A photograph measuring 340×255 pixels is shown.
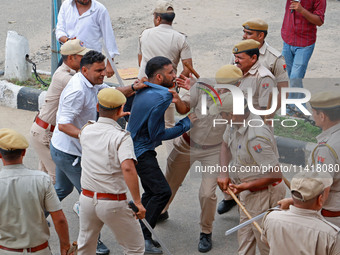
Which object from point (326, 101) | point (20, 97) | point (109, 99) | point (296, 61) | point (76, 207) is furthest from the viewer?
point (20, 97)

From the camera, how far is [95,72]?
5.45m

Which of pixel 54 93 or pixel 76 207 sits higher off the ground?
pixel 54 93

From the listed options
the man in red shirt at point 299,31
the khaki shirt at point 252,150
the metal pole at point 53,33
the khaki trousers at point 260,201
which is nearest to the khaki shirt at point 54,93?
the khaki shirt at point 252,150

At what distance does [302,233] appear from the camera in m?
3.69

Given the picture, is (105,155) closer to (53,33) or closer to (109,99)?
(109,99)

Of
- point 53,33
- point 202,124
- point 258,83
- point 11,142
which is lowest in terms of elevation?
point 53,33

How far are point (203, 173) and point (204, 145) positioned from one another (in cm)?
27

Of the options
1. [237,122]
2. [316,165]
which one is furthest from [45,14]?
[316,165]

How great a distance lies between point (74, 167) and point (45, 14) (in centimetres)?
793

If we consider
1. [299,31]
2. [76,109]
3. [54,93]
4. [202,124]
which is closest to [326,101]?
[202,124]

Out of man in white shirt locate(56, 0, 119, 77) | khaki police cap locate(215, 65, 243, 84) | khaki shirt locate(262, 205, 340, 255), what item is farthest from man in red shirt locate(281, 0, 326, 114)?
khaki shirt locate(262, 205, 340, 255)

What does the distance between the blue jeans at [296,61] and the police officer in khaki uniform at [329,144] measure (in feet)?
11.5

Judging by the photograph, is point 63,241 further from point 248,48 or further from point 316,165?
point 248,48

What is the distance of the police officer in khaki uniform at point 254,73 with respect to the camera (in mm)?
5902
